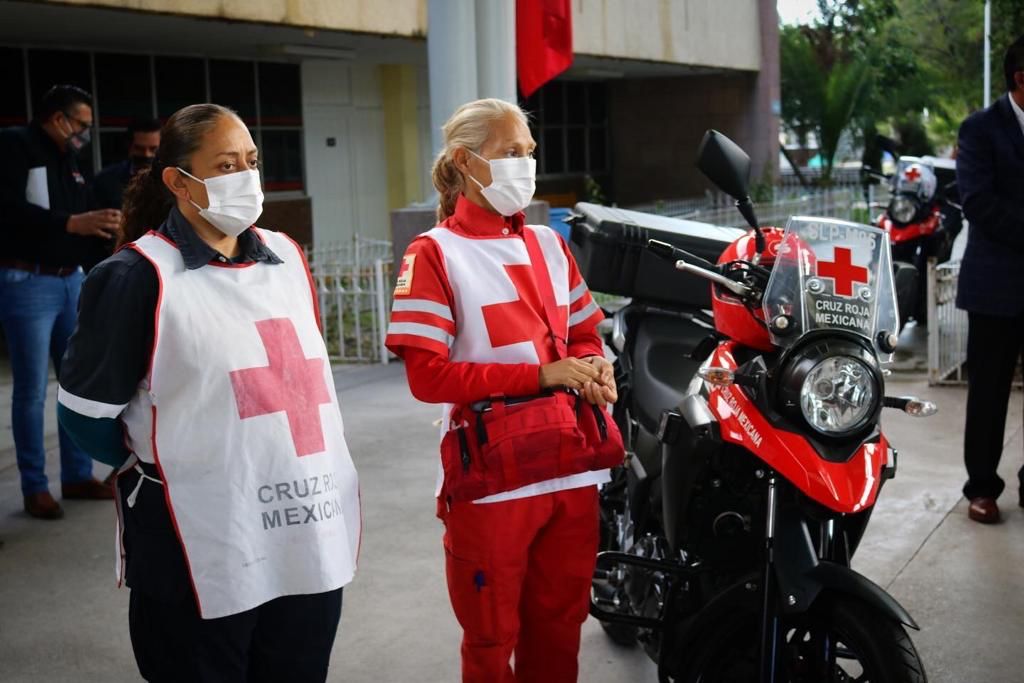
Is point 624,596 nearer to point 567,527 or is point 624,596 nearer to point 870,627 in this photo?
point 567,527

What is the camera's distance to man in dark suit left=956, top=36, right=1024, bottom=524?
192 inches

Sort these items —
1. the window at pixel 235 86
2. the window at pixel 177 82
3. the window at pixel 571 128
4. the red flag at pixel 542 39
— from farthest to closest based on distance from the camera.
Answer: the window at pixel 571 128, the window at pixel 235 86, the window at pixel 177 82, the red flag at pixel 542 39

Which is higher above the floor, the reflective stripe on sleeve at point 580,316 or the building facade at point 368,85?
the building facade at point 368,85

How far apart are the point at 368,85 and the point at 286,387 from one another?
48.1ft

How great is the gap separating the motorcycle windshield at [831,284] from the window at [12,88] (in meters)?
10.6

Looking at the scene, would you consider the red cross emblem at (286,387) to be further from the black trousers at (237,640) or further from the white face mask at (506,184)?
the white face mask at (506,184)

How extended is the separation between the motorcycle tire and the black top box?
148cm

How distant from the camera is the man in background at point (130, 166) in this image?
5488 mm

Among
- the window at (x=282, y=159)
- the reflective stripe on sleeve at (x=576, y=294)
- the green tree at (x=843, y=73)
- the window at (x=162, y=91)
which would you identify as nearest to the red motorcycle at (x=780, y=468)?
the reflective stripe on sleeve at (x=576, y=294)

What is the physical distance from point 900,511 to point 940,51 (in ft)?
97.6

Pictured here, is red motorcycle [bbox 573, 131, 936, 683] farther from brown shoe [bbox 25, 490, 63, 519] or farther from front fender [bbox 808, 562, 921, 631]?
brown shoe [bbox 25, 490, 63, 519]

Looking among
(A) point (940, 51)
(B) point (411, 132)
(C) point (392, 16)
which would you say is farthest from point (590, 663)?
(A) point (940, 51)

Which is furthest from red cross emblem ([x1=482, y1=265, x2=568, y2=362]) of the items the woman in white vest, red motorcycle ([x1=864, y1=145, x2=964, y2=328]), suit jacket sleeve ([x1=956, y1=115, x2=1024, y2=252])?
red motorcycle ([x1=864, y1=145, x2=964, y2=328])

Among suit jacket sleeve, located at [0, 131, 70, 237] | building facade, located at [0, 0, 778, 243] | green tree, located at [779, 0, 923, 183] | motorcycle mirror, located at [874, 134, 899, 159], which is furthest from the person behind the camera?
green tree, located at [779, 0, 923, 183]
